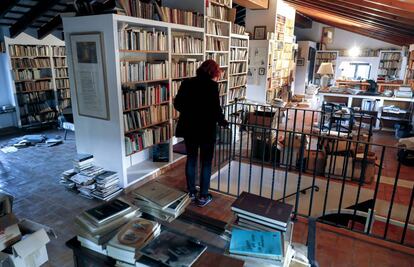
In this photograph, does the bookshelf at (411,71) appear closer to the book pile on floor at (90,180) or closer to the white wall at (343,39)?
the white wall at (343,39)

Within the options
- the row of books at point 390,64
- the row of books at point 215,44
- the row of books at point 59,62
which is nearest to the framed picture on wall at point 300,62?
the row of books at point 390,64

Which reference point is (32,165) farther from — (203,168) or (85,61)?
(203,168)

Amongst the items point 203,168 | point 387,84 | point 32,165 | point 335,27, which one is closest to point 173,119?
point 203,168

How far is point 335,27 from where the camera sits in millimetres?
12242

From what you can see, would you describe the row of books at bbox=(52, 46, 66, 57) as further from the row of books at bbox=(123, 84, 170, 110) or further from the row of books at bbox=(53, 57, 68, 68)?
the row of books at bbox=(123, 84, 170, 110)

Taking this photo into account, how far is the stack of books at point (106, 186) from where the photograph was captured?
11.1ft

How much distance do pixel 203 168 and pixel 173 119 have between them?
1.49 metres

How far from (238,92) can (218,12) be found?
206 cm

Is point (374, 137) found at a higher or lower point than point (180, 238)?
lower

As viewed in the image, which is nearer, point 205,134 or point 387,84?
point 205,134

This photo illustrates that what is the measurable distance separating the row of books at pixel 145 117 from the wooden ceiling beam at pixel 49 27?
4237mm

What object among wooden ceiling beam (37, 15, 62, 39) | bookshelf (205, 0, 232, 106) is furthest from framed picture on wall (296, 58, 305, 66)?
wooden ceiling beam (37, 15, 62, 39)

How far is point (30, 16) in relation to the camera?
6023 mm

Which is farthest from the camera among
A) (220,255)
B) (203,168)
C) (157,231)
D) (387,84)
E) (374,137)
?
(387,84)
